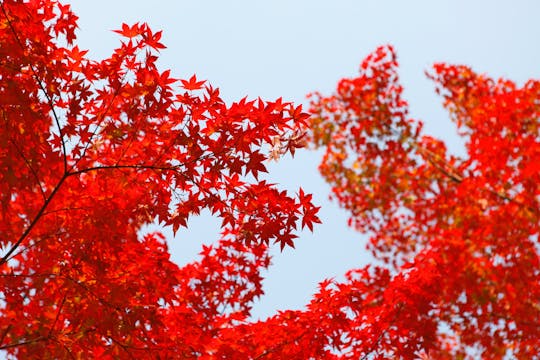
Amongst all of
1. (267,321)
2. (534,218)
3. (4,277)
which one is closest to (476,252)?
(534,218)

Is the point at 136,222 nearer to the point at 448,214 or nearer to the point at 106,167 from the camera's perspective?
the point at 106,167

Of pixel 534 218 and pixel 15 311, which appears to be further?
pixel 534 218

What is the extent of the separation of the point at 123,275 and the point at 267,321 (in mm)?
1549

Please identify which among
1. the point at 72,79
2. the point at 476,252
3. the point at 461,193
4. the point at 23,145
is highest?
the point at 461,193

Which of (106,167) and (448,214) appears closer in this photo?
(106,167)

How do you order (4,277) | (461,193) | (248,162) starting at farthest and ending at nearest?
(461,193)
(4,277)
(248,162)

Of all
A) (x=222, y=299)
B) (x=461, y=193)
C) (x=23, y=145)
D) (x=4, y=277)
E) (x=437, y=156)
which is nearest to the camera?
(x=23, y=145)

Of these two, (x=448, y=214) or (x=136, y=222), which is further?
(x=448, y=214)

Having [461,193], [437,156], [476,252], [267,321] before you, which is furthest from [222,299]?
[437,156]

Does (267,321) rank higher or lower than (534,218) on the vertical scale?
lower

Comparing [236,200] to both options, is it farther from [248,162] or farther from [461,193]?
[461,193]

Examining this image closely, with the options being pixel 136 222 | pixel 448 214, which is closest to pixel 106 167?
pixel 136 222

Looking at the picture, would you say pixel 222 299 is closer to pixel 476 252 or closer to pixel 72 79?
pixel 72 79

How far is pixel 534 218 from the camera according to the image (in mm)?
12227
